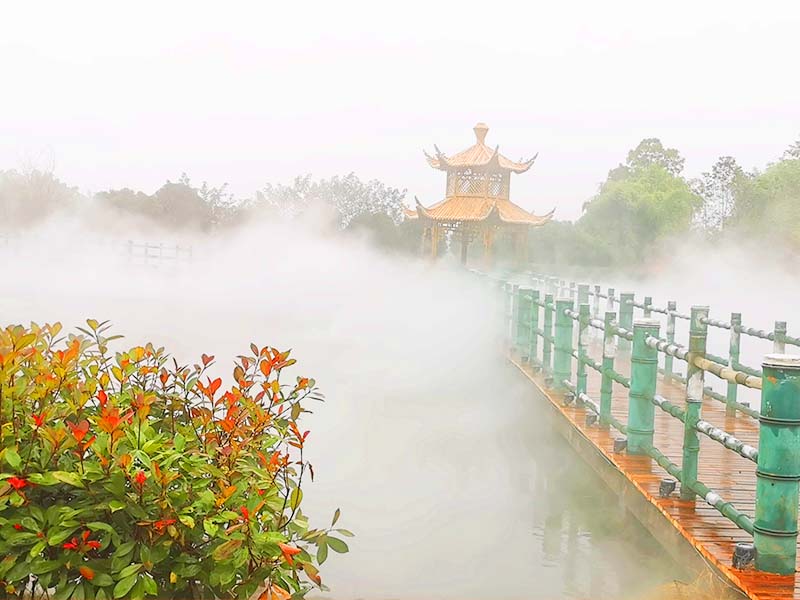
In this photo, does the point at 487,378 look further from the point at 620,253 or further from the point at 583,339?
the point at 620,253

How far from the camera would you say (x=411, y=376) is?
13.8m

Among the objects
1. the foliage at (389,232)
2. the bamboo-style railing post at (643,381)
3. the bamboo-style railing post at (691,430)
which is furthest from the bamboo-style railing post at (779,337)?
the foliage at (389,232)

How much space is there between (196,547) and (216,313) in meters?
21.2

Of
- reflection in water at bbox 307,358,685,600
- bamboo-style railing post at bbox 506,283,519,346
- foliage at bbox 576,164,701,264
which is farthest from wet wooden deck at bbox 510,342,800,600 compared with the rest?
foliage at bbox 576,164,701,264

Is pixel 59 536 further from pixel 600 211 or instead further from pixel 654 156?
pixel 654 156

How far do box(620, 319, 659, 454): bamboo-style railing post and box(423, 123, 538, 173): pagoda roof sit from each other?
22168 millimetres

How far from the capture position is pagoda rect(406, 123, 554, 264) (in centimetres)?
2628

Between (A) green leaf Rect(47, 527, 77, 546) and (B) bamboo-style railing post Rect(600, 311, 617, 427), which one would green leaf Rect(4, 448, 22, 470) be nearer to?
(A) green leaf Rect(47, 527, 77, 546)

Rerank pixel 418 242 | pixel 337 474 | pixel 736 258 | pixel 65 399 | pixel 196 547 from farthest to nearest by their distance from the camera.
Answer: pixel 418 242, pixel 736 258, pixel 337 474, pixel 65 399, pixel 196 547

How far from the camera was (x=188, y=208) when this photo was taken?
148ft

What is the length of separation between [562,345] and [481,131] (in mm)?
21126

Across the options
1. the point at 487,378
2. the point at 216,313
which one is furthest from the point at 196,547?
the point at 216,313

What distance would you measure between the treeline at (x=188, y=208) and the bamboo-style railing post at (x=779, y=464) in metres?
34.5

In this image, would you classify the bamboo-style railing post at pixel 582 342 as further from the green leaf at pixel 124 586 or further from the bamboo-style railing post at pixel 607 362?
the green leaf at pixel 124 586
